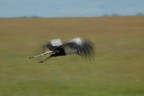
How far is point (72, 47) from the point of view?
8.83 m

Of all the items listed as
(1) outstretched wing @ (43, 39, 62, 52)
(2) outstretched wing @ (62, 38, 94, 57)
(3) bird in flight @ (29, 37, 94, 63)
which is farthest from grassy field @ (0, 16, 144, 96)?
(2) outstretched wing @ (62, 38, 94, 57)

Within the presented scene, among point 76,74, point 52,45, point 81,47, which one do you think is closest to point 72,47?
point 81,47

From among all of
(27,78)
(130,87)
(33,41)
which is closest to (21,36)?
(33,41)

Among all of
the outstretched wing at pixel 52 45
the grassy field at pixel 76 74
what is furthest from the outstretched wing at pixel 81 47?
the grassy field at pixel 76 74

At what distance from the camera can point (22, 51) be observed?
24.1 m

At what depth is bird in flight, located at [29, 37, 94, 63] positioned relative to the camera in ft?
28.7

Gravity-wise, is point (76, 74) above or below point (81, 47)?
below

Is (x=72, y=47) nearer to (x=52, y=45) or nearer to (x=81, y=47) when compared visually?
(x=81, y=47)

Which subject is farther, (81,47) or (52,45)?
(52,45)

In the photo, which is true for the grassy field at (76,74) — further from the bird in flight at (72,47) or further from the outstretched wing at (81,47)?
the outstretched wing at (81,47)

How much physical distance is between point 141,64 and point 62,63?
262cm

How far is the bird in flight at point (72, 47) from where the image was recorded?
8.76 meters

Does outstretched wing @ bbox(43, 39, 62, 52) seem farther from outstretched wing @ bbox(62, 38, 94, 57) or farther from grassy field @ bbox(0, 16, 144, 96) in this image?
grassy field @ bbox(0, 16, 144, 96)

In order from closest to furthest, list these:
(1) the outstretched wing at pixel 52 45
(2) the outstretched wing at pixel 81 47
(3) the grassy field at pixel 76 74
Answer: (2) the outstretched wing at pixel 81 47, (1) the outstretched wing at pixel 52 45, (3) the grassy field at pixel 76 74
